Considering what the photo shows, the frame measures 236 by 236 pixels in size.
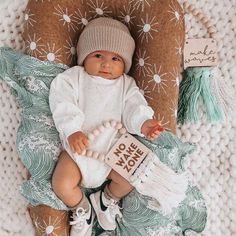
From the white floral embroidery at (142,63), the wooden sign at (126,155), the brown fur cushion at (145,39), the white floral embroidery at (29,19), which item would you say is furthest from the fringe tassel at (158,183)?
the white floral embroidery at (29,19)

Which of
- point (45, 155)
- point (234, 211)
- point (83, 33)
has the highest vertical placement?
point (83, 33)

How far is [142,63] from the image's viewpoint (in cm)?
127

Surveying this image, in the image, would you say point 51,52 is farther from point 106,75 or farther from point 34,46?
point 106,75

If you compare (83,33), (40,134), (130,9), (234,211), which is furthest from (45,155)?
(234,211)

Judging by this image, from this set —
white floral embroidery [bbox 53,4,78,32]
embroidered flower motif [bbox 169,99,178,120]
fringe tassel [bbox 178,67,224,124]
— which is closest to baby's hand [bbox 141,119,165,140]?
embroidered flower motif [bbox 169,99,178,120]

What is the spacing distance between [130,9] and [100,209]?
502 millimetres

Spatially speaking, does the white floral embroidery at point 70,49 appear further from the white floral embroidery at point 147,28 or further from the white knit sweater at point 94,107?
the white floral embroidery at point 147,28

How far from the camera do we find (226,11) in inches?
54.2

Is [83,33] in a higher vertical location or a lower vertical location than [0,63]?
higher

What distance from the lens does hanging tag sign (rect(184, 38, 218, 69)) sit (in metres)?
1.34

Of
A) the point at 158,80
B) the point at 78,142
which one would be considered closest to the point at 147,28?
the point at 158,80

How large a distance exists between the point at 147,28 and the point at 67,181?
424 millimetres

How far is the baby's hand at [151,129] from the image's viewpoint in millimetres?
1136

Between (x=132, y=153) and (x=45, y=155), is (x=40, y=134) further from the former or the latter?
(x=132, y=153)
